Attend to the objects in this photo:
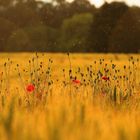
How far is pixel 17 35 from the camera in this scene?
62.8 metres

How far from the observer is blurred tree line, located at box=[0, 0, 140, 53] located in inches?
1981

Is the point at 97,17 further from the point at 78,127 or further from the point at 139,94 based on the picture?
the point at 78,127

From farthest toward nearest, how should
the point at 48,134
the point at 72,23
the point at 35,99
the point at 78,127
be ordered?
the point at 72,23, the point at 35,99, the point at 78,127, the point at 48,134

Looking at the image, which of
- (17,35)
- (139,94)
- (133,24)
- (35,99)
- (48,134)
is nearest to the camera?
(48,134)

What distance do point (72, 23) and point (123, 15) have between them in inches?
636

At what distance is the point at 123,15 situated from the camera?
174 feet

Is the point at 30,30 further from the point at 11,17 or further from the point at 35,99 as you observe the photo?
the point at 35,99

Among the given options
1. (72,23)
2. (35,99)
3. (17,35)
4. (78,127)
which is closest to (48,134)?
(78,127)

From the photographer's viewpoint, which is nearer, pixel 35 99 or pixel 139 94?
pixel 35 99

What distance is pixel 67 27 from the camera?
6750 cm

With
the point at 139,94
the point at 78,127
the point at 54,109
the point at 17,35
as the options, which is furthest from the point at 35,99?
the point at 17,35

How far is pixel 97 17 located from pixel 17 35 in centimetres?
1347

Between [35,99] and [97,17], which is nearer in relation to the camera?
[35,99]

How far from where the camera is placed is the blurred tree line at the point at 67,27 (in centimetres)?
5031
